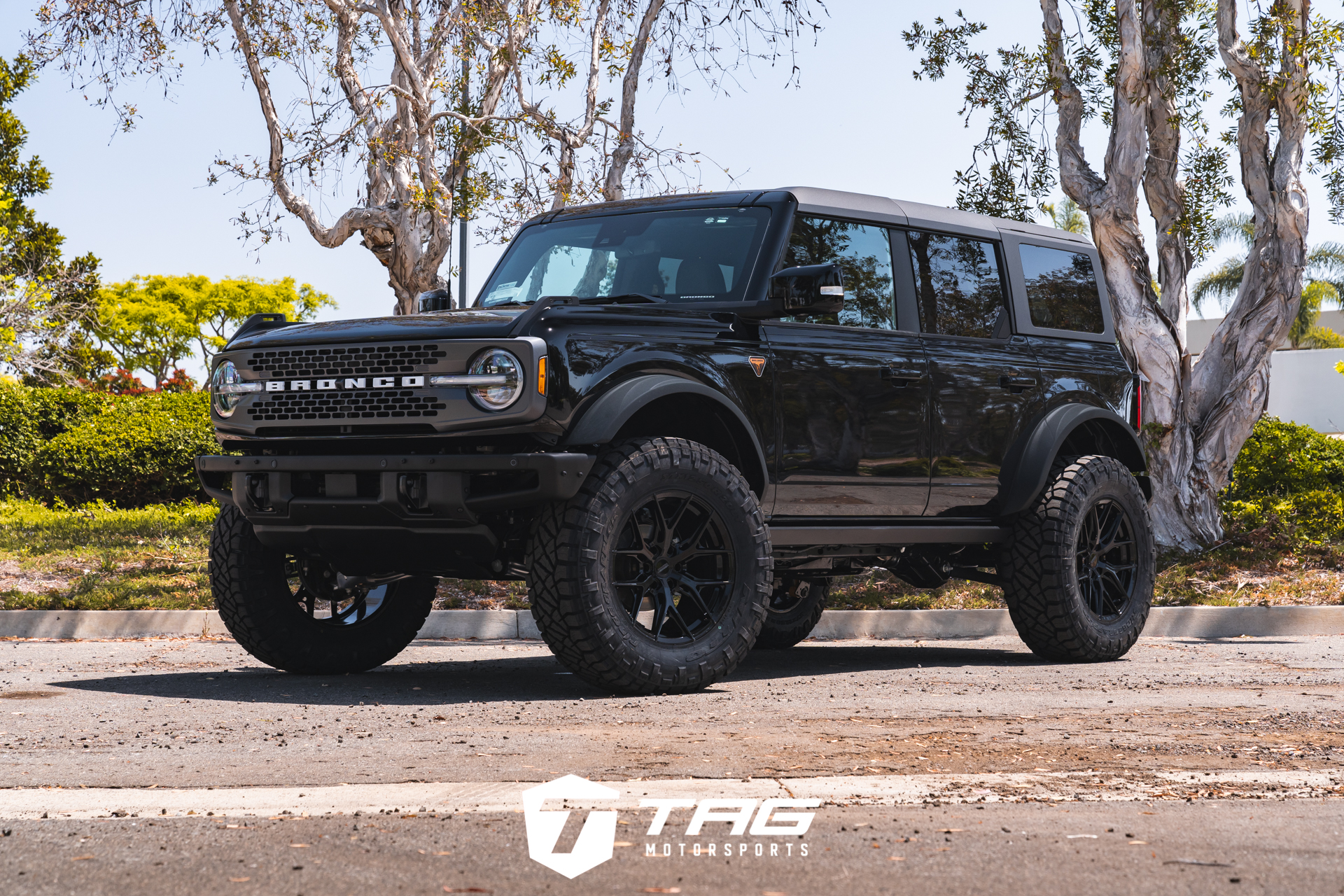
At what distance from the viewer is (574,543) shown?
5777 millimetres

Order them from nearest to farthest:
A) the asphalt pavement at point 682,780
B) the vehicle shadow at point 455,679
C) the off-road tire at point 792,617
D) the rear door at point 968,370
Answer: the asphalt pavement at point 682,780
the vehicle shadow at point 455,679
the rear door at point 968,370
the off-road tire at point 792,617

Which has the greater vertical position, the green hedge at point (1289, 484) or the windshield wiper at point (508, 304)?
the windshield wiper at point (508, 304)

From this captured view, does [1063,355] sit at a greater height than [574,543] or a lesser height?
greater

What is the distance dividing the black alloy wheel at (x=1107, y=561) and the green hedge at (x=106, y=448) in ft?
42.6

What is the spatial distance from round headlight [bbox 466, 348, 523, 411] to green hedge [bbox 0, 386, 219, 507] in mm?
13409

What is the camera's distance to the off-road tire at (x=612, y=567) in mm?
5797

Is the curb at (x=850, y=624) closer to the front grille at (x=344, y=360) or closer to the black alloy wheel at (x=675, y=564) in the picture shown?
Result: the black alloy wheel at (x=675, y=564)

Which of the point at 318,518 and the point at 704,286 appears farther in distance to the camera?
the point at 704,286

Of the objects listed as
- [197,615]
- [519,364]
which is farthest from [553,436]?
[197,615]

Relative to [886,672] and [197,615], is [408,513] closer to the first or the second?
[886,672]

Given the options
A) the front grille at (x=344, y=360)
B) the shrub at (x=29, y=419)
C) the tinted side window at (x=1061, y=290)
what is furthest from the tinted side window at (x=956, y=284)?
the shrub at (x=29, y=419)

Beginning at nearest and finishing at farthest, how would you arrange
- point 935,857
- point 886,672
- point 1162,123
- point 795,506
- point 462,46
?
point 935,857 < point 795,506 < point 886,672 < point 1162,123 < point 462,46

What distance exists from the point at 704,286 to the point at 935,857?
401 centimetres

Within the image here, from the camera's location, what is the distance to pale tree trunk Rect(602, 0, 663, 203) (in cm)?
1579
